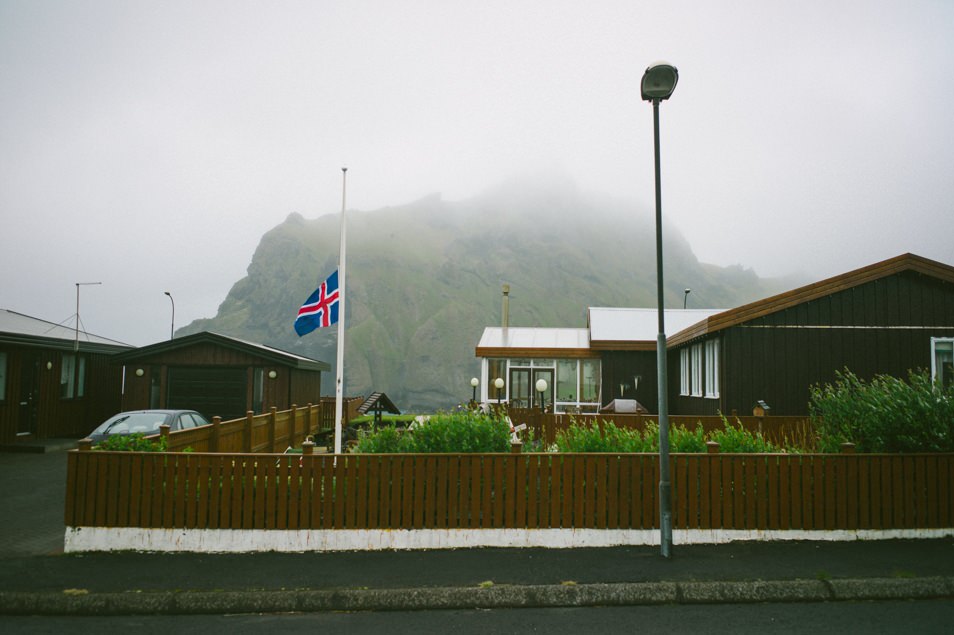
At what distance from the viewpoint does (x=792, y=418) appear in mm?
13516

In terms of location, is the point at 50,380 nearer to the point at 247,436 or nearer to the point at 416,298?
the point at 247,436

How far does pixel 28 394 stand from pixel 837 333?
904 inches

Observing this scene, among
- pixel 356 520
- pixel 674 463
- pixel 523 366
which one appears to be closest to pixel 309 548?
pixel 356 520

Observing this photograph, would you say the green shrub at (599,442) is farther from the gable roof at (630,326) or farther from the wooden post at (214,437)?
the gable roof at (630,326)

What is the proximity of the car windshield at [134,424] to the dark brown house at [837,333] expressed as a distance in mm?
12863

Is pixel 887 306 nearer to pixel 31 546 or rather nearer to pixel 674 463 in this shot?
pixel 674 463

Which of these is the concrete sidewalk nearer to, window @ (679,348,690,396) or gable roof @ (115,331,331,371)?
window @ (679,348,690,396)

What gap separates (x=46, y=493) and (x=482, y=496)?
8764 millimetres

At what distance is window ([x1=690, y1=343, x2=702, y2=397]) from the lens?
60.2 ft

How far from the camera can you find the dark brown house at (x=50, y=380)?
738 inches

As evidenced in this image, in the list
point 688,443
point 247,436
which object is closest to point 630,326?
point 247,436

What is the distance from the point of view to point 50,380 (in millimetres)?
21094

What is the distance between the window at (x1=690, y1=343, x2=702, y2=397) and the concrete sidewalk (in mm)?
10938

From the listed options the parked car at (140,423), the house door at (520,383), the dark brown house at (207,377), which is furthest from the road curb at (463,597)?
the house door at (520,383)
